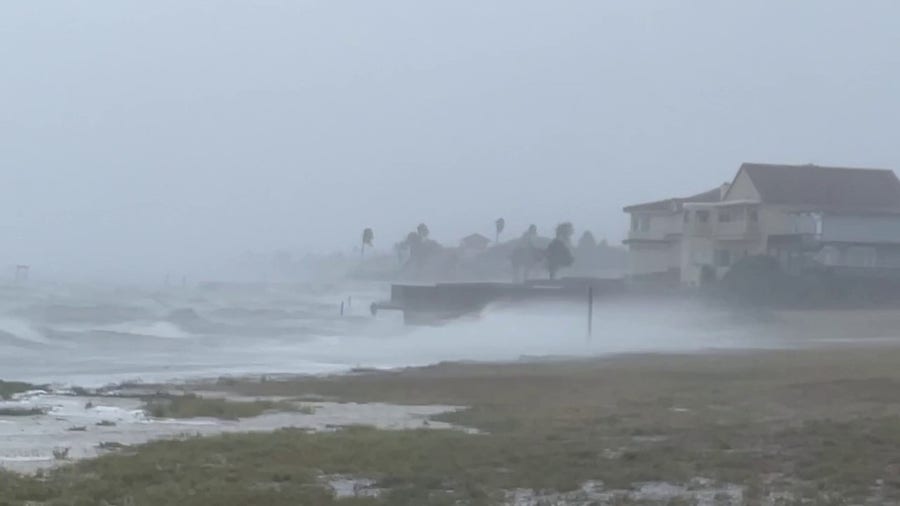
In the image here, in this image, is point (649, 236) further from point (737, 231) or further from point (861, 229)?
point (861, 229)

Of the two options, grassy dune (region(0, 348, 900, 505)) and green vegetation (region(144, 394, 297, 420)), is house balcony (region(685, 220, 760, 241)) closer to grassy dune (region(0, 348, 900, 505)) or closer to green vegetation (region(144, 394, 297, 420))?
grassy dune (region(0, 348, 900, 505))

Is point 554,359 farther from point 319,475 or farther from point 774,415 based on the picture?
point 319,475

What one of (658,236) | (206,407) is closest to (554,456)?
(206,407)

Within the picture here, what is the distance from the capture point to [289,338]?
216 feet

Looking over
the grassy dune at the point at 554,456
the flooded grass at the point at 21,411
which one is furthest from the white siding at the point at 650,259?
the flooded grass at the point at 21,411

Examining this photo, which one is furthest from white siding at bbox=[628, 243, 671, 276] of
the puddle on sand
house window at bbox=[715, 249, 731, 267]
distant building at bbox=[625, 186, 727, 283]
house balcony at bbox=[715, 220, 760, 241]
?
the puddle on sand

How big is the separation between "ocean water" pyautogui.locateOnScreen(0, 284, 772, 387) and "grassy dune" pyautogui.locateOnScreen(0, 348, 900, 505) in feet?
56.1

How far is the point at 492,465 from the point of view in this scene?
51.7 feet

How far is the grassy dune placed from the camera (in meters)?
13.6

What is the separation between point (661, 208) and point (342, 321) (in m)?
19.9

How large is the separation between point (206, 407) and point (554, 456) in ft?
37.2

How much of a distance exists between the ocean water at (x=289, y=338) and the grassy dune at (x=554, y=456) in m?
17.1

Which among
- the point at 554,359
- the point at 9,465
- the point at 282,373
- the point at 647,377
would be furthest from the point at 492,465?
the point at 554,359

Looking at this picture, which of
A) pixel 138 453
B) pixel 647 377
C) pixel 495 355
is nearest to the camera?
pixel 138 453
